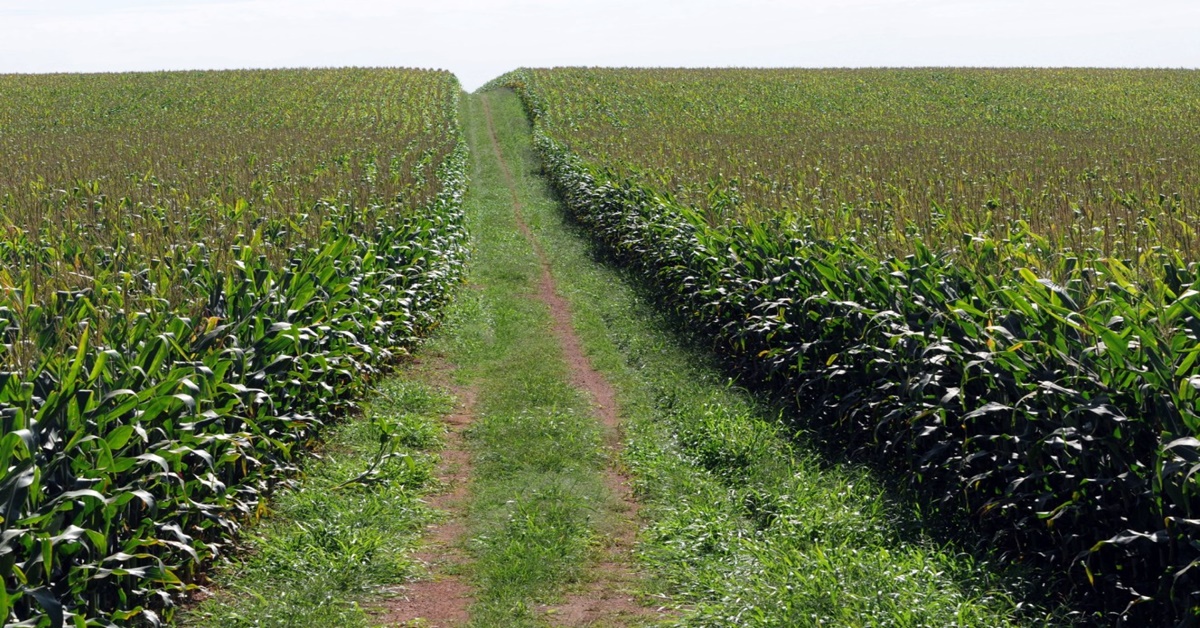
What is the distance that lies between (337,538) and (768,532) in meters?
2.67

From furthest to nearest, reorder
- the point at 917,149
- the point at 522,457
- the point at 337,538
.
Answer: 1. the point at 917,149
2. the point at 522,457
3. the point at 337,538

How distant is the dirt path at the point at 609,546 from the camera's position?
5.97m

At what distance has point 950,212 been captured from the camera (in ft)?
39.4

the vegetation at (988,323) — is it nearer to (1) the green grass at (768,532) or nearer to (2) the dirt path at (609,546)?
(1) the green grass at (768,532)

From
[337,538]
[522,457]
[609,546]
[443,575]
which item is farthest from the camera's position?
[522,457]

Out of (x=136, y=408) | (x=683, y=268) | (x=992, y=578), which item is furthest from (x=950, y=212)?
(x=136, y=408)

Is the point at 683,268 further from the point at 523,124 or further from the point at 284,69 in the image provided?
the point at 284,69

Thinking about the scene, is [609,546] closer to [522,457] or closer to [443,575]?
[443,575]

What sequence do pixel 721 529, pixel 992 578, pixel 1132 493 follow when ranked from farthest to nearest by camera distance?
1. pixel 721 529
2. pixel 992 578
3. pixel 1132 493

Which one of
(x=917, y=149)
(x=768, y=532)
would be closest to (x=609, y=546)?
(x=768, y=532)

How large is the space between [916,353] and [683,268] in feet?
18.9

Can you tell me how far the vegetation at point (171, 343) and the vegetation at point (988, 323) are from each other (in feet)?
11.6

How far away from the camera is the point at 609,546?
6945 millimetres

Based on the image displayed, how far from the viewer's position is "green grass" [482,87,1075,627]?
568cm
